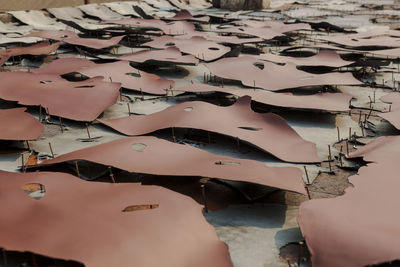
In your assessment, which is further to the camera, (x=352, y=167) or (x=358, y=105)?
(x=358, y=105)

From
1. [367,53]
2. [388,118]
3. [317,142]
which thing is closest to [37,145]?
[317,142]

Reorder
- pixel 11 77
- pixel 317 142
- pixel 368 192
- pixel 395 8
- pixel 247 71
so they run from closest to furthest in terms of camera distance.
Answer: pixel 368 192 < pixel 317 142 < pixel 11 77 < pixel 247 71 < pixel 395 8

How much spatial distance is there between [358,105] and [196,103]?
3.43 ft

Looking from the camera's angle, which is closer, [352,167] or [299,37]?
[352,167]

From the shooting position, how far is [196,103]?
2305 mm

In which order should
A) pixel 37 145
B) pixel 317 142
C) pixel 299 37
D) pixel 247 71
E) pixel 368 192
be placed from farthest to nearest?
pixel 299 37 < pixel 247 71 < pixel 317 142 < pixel 37 145 < pixel 368 192

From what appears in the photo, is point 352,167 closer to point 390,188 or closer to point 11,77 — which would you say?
point 390,188

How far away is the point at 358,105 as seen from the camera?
2.87 meters

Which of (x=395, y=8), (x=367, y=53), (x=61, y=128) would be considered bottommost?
(x=395, y=8)

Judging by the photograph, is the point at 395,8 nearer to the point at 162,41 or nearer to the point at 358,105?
the point at 162,41

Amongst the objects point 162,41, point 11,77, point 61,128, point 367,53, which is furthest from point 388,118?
point 162,41

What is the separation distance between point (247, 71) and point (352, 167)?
148cm

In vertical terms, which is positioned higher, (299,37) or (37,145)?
(37,145)

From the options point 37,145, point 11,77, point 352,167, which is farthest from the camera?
point 11,77
